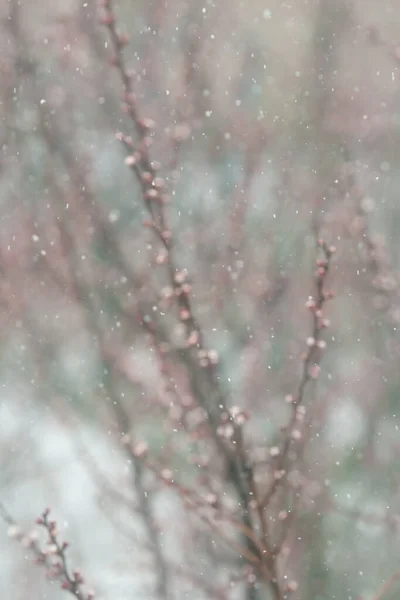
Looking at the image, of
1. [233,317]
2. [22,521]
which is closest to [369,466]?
[233,317]

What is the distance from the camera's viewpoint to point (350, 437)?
1.44m

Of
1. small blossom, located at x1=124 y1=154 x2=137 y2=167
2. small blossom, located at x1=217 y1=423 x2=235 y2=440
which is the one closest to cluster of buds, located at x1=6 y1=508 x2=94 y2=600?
small blossom, located at x1=217 y1=423 x2=235 y2=440

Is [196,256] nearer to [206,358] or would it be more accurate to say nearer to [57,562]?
[206,358]

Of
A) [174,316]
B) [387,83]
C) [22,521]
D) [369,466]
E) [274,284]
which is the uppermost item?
[387,83]

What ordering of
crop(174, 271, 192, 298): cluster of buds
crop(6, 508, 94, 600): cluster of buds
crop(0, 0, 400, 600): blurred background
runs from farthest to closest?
crop(0, 0, 400, 600): blurred background
crop(174, 271, 192, 298): cluster of buds
crop(6, 508, 94, 600): cluster of buds

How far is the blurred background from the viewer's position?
1.36 metres

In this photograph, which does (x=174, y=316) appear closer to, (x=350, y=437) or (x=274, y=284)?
(x=274, y=284)

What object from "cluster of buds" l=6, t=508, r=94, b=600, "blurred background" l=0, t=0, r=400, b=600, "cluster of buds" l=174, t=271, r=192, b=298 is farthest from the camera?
"blurred background" l=0, t=0, r=400, b=600

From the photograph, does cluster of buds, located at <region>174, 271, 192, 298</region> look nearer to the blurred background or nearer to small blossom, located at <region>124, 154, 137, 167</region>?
small blossom, located at <region>124, 154, 137, 167</region>

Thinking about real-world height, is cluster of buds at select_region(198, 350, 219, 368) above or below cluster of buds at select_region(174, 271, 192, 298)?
below

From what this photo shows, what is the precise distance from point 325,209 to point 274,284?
0.58 ft

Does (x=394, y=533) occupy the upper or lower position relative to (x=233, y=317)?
lower

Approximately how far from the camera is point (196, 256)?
1389 mm

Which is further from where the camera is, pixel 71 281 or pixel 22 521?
pixel 71 281
